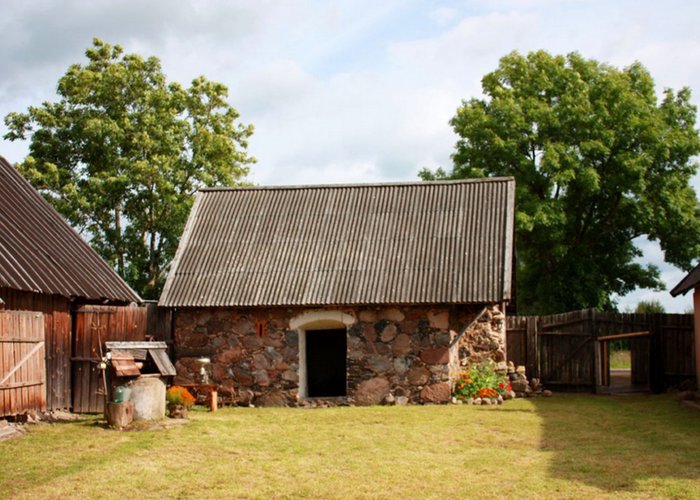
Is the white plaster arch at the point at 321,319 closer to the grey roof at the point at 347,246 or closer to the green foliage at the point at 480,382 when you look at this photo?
the grey roof at the point at 347,246

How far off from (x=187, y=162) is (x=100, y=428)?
16999mm

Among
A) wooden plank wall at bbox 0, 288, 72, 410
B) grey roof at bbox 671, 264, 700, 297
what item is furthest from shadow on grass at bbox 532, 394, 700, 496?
wooden plank wall at bbox 0, 288, 72, 410

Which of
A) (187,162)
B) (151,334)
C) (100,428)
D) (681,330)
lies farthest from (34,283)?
(187,162)

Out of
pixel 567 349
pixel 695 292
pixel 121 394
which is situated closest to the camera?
pixel 121 394

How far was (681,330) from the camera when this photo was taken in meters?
20.7

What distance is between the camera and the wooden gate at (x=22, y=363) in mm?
13914

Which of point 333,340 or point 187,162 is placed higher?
point 187,162

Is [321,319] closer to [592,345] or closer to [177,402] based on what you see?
[177,402]

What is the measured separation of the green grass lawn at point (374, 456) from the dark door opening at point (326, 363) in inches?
193

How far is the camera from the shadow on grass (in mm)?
10438

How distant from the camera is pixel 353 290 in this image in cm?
1872

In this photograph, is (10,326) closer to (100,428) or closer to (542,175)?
(100,428)

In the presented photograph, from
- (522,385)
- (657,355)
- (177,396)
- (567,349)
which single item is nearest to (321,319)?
(177,396)

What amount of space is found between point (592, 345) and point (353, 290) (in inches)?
229
